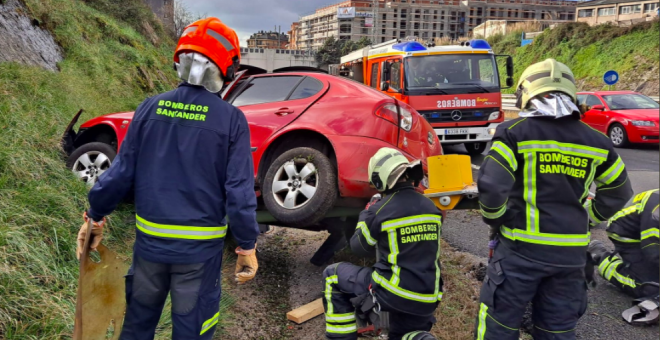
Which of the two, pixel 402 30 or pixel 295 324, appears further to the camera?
pixel 402 30

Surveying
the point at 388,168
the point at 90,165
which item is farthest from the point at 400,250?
the point at 90,165

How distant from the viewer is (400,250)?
295cm

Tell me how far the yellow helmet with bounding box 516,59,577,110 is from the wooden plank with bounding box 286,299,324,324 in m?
2.16

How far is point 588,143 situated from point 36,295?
3316 millimetres

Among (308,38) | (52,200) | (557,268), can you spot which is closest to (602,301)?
(557,268)

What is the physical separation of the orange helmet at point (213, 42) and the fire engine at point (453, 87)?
8341 millimetres

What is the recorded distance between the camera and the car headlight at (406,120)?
4.51 m

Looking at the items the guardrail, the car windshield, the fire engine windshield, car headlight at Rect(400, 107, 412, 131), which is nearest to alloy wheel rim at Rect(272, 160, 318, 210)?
car headlight at Rect(400, 107, 412, 131)

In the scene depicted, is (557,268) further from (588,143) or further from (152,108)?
(152,108)

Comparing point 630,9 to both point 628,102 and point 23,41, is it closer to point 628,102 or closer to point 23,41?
point 628,102

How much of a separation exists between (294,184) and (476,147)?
8250 mm

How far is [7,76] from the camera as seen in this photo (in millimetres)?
6559

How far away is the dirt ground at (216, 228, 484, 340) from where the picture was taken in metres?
3.66

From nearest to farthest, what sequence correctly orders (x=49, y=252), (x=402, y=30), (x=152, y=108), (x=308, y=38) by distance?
(x=152, y=108), (x=49, y=252), (x=402, y=30), (x=308, y=38)
